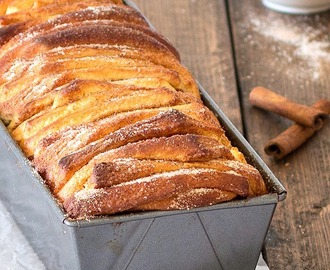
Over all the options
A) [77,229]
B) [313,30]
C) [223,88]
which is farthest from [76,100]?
[313,30]

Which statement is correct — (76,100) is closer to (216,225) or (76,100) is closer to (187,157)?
(187,157)

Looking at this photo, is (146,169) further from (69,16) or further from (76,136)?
(69,16)

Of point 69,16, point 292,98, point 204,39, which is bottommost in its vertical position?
point 292,98

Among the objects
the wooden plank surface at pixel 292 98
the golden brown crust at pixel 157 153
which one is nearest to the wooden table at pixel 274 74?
the wooden plank surface at pixel 292 98

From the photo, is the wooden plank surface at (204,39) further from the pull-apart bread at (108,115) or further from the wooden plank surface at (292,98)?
the pull-apart bread at (108,115)

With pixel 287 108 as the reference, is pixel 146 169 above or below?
above

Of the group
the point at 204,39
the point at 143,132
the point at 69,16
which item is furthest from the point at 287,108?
the point at 143,132

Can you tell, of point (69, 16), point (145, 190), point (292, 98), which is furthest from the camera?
point (292, 98)
